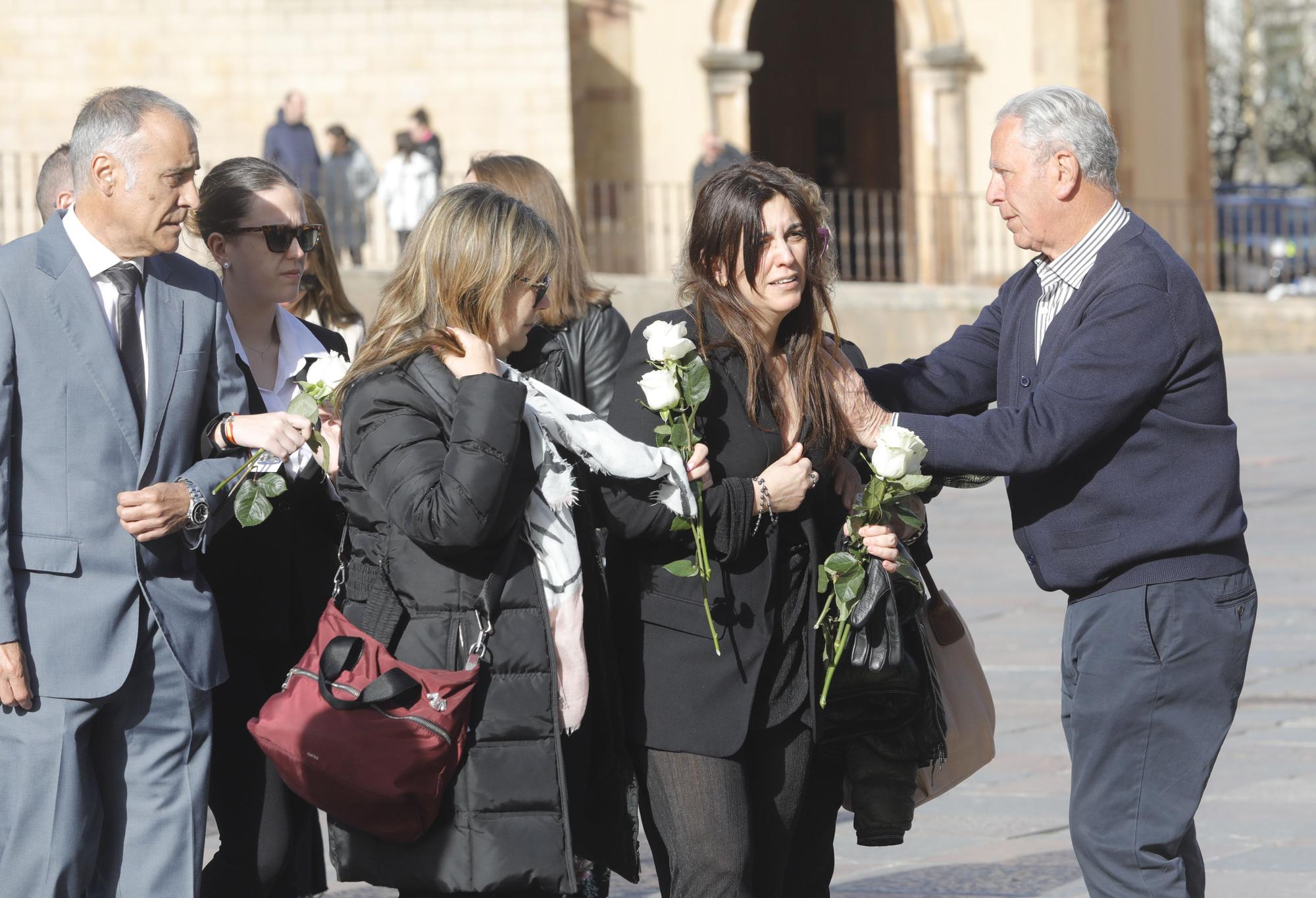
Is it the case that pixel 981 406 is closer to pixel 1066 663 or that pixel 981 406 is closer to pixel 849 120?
pixel 1066 663

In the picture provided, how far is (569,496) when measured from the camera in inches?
143

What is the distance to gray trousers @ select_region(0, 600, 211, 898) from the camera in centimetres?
365

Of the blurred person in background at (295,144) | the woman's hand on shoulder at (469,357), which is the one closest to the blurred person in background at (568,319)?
the woman's hand on shoulder at (469,357)

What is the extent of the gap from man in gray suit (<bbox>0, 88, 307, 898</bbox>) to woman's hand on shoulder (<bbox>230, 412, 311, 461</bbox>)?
0.09 metres

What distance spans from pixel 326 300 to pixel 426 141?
13.9m

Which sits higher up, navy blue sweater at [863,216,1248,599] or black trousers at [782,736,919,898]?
navy blue sweater at [863,216,1248,599]

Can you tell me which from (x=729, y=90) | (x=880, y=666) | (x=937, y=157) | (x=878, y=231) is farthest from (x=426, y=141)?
(x=880, y=666)

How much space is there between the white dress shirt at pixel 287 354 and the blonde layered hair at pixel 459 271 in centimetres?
71

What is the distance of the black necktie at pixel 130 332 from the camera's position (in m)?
3.76

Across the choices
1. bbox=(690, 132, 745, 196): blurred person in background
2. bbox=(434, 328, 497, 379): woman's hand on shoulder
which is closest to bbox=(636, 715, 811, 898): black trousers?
bbox=(434, 328, 497, 379): woman's hand on shoulder

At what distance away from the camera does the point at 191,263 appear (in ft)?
12.9

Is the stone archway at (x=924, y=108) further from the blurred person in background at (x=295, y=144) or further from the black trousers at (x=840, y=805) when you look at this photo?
the black trousers at (x=840, y=805)

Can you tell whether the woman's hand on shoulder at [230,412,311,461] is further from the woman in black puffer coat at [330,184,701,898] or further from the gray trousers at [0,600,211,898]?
the gray trousers at [0,600,211,898]

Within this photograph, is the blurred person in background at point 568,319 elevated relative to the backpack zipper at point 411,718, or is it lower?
elevated
